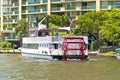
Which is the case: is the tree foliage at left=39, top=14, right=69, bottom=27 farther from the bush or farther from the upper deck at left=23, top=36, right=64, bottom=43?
the upper deck at left=23, top=36, right=64, bottom=43

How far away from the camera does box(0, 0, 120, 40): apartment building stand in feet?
453

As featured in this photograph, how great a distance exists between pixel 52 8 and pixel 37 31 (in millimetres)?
54548

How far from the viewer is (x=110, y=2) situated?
136 m

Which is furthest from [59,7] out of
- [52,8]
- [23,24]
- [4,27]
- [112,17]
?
[112,17]

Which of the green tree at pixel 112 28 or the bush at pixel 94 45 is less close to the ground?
the green tree at pixel 112 28

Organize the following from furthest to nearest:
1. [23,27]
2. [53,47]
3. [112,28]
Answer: [23,27] < [112,28] < [53,47]

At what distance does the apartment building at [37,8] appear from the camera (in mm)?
138000

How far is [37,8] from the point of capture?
152000mm

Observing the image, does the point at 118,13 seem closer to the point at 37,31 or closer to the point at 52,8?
the point at 37,31

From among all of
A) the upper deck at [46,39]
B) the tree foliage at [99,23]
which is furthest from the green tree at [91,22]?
the upper deck at [46,39]

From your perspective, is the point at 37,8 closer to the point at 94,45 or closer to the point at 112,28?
the point at 94,45

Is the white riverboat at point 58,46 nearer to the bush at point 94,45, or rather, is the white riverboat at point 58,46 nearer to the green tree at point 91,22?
the green tree at point 91,22

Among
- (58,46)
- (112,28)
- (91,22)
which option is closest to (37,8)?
(91,22)

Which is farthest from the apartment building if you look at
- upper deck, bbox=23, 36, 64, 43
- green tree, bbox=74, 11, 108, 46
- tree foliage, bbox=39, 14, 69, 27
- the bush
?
upper deck, bbox=23, 36, 64, 43
